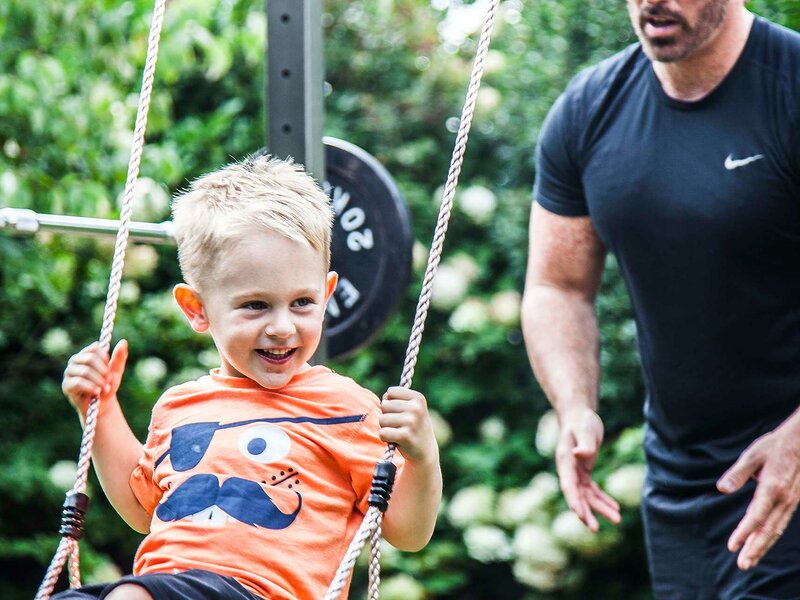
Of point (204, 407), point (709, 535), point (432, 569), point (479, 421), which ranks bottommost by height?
point (432, 569)

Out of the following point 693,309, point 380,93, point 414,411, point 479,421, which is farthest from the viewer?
point 380,93

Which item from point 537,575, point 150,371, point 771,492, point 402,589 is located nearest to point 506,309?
point 537,575

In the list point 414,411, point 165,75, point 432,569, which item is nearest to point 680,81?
point 414,411

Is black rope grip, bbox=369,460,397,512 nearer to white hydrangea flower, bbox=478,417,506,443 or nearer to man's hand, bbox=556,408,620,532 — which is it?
man's hand, bbox=556,408,620,532

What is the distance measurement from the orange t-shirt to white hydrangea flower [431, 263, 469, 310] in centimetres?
283

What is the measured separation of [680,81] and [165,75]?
196 cm

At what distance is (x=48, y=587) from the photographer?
6.18 feet

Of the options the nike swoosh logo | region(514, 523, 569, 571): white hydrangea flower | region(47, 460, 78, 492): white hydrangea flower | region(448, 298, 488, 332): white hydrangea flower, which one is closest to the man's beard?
the nike swoosh logo

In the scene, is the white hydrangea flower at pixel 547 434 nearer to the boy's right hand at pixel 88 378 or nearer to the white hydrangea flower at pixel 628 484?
the white hydrangea flower at pixel 628 484

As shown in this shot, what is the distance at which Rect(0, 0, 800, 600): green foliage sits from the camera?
4043mm

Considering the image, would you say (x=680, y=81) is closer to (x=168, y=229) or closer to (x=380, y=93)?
(x=168, y=229)

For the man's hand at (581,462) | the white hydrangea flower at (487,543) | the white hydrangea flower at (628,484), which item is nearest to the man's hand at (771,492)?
the man's hand at (581,462)

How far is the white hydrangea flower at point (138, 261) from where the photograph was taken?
4.63m

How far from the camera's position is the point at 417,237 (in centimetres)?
508
